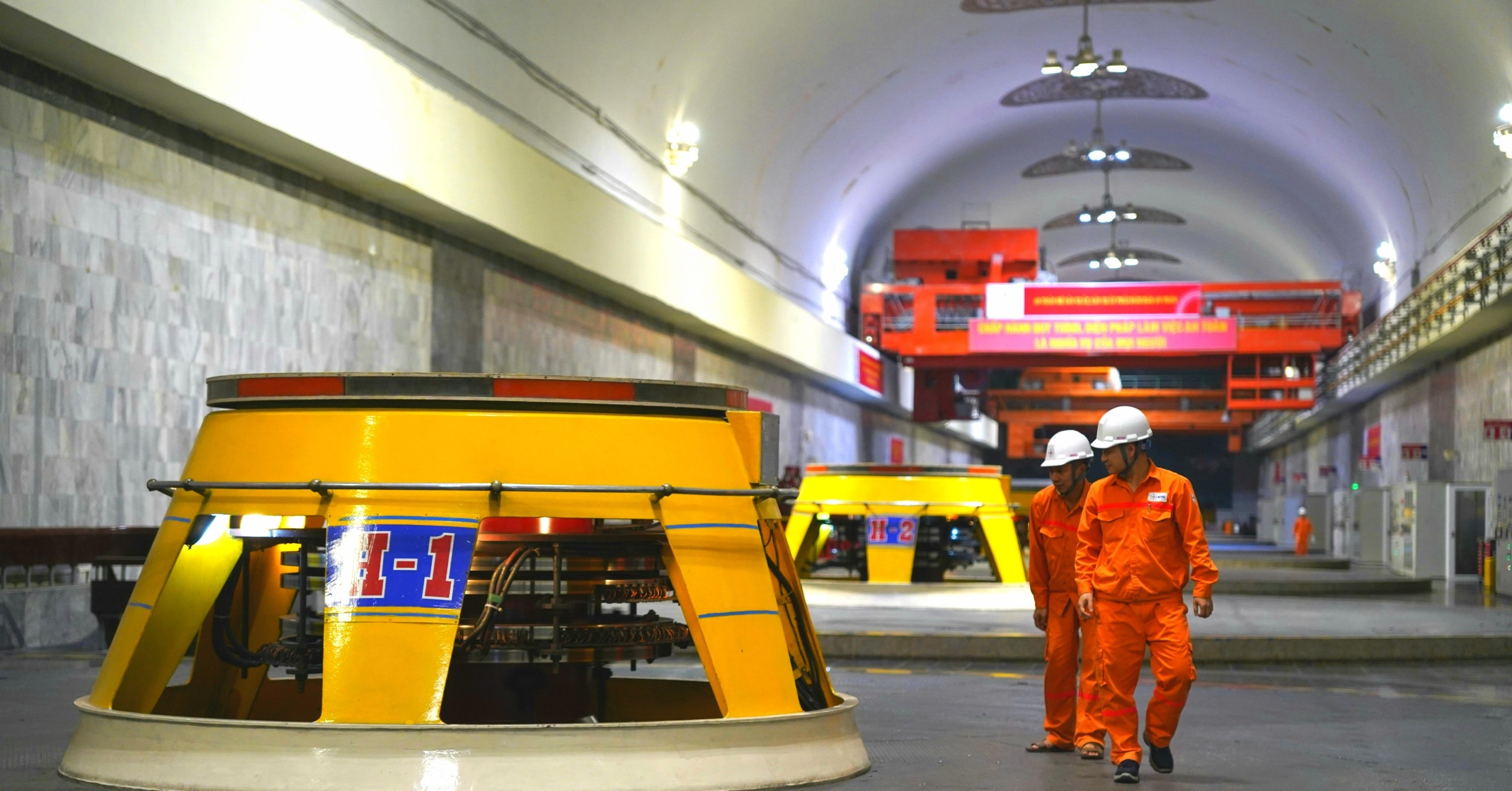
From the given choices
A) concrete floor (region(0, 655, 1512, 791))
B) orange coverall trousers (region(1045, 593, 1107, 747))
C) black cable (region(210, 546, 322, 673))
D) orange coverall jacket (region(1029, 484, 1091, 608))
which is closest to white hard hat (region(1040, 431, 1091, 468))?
orange coverall jacket (region(1029, 484, 1091, 608))

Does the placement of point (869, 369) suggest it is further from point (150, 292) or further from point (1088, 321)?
point (150, 292)

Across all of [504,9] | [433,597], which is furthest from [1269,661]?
[504,9]

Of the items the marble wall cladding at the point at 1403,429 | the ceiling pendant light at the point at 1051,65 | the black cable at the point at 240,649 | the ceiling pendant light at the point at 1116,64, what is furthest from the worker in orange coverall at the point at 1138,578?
the marble wall cladding at the point at 1403,429

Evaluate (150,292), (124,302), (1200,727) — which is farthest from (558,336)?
(1200,727)

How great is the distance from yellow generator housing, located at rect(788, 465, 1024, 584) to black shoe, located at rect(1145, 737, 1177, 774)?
974cm

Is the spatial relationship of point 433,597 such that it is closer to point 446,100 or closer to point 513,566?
point 513,566

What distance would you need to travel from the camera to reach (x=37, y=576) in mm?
11453

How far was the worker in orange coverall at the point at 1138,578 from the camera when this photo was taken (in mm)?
6480

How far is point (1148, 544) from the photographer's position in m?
6.63

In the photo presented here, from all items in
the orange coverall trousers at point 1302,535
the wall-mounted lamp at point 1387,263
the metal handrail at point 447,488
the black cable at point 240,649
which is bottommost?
the orange coverall trousers at point 1302,535

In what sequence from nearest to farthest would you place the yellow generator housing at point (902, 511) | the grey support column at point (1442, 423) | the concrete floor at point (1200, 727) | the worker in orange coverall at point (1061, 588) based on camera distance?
the concrete floor at point (1200, 727)
the worker in orange coverall at point (1061, 588)
the yellow generator housing at point (902, 511)
the grey support column at point (1442, 423)

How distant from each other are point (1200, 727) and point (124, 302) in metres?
8.61

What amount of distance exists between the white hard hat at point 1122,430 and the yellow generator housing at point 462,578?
155cm

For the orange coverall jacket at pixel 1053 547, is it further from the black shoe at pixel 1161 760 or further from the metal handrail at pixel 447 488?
the metal handrail at pixel 447 488
